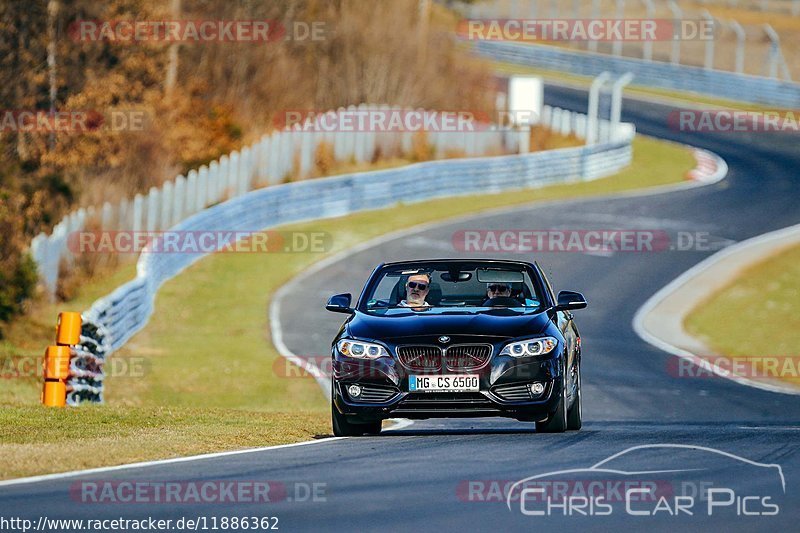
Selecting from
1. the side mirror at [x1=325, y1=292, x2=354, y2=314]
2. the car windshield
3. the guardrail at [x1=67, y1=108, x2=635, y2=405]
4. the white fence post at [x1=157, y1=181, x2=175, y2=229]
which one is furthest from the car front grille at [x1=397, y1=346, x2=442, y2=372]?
the white fence post at [x1=157, y1=181, x2=175, y2=229]

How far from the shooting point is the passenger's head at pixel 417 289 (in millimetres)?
12445

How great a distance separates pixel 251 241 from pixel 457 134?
15788mm

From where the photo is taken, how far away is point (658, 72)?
70125 mm

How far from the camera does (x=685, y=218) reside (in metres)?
38.2

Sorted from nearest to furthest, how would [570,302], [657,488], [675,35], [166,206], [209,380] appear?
1. [657,488]
2. [570,302]
3. [209,380]
4. [166,206]
5. [675,35]

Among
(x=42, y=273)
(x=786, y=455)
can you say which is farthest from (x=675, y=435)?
(x=42, y=273)

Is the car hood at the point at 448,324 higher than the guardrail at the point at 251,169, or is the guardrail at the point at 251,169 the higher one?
the car hood at the point at 448,324

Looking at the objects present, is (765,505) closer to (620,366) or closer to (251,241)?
(620,366)

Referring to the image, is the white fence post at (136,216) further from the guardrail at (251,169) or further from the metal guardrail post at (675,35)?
the metal guardrail post at (675,35)

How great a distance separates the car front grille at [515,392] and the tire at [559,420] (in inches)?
15.0

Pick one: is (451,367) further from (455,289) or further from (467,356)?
(455,289)

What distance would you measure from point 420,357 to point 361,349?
48 cm

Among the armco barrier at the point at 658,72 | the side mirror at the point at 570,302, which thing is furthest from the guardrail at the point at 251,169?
the armco barrier at the point at 658,72

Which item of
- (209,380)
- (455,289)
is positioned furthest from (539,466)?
(209,380)
